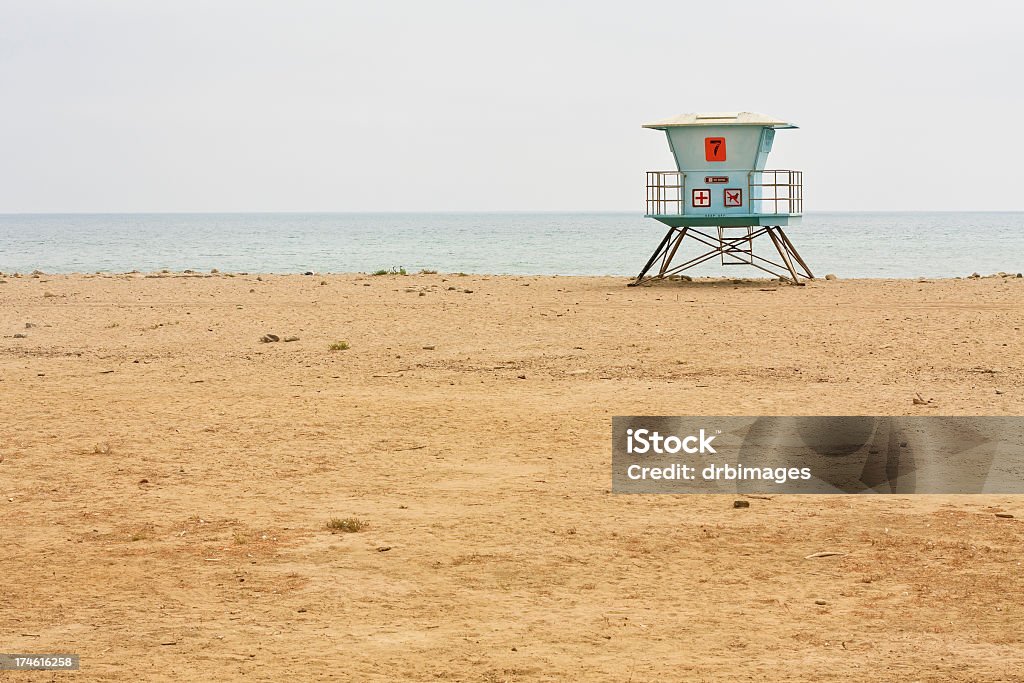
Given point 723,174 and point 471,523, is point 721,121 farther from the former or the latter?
point 471,523

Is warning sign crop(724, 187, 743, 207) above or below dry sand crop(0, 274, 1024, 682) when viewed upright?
above

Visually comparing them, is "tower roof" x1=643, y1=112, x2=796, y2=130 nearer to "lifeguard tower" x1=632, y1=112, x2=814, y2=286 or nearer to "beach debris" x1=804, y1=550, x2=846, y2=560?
"lifeguard tower" x1=632, y1=112, x2=814, y2=286

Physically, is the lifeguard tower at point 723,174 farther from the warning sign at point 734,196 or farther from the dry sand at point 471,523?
the dry sand at point 471,523

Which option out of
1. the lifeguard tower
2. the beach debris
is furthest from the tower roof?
the beach debris

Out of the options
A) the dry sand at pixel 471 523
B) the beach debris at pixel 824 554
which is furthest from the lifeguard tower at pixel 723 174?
the beach debris at pixel 824 554

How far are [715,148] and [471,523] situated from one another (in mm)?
22004

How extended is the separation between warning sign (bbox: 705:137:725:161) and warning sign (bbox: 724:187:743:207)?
2.67 feet

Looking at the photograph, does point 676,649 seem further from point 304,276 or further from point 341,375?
point 304,276

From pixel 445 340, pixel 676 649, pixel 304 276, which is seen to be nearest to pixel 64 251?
pixel 304 276

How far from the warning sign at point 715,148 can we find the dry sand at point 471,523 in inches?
429

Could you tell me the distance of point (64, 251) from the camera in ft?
249

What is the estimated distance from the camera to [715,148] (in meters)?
29.7

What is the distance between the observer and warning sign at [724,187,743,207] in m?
29.8

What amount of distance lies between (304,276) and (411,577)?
2722 centimetres
